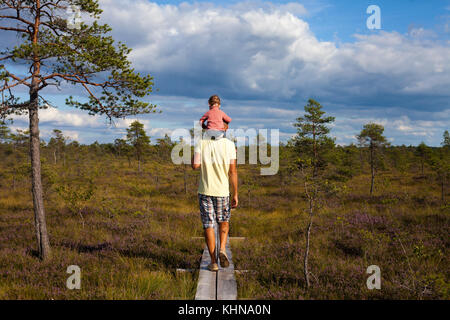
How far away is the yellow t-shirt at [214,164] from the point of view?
4211 millimetres

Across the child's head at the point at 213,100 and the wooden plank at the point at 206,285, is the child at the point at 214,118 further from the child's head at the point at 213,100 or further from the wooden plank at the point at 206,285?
the wooden plank at the point at 206,285

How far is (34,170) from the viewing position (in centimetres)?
595

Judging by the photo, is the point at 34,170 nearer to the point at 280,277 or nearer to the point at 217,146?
the point at 217,146

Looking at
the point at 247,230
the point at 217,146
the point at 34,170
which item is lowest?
the point at 247,230

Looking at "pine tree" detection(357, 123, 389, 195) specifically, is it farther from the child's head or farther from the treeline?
the child's head

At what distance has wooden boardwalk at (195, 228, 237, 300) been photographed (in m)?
3.57

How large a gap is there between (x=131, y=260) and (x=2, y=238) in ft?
16.6

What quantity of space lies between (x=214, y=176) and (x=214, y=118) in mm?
922

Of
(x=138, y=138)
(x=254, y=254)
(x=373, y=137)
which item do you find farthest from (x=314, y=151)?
(x=138, y=138)

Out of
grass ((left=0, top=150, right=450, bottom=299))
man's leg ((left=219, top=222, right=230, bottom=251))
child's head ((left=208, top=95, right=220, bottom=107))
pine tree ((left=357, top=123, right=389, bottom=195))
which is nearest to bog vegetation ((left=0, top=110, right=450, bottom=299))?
grass ((left=0, top=150, right=450, bottom=299))

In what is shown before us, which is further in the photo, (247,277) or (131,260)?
(131,260)

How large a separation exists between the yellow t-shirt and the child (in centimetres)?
19

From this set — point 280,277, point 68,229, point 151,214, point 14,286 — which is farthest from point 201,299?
point 151,214
